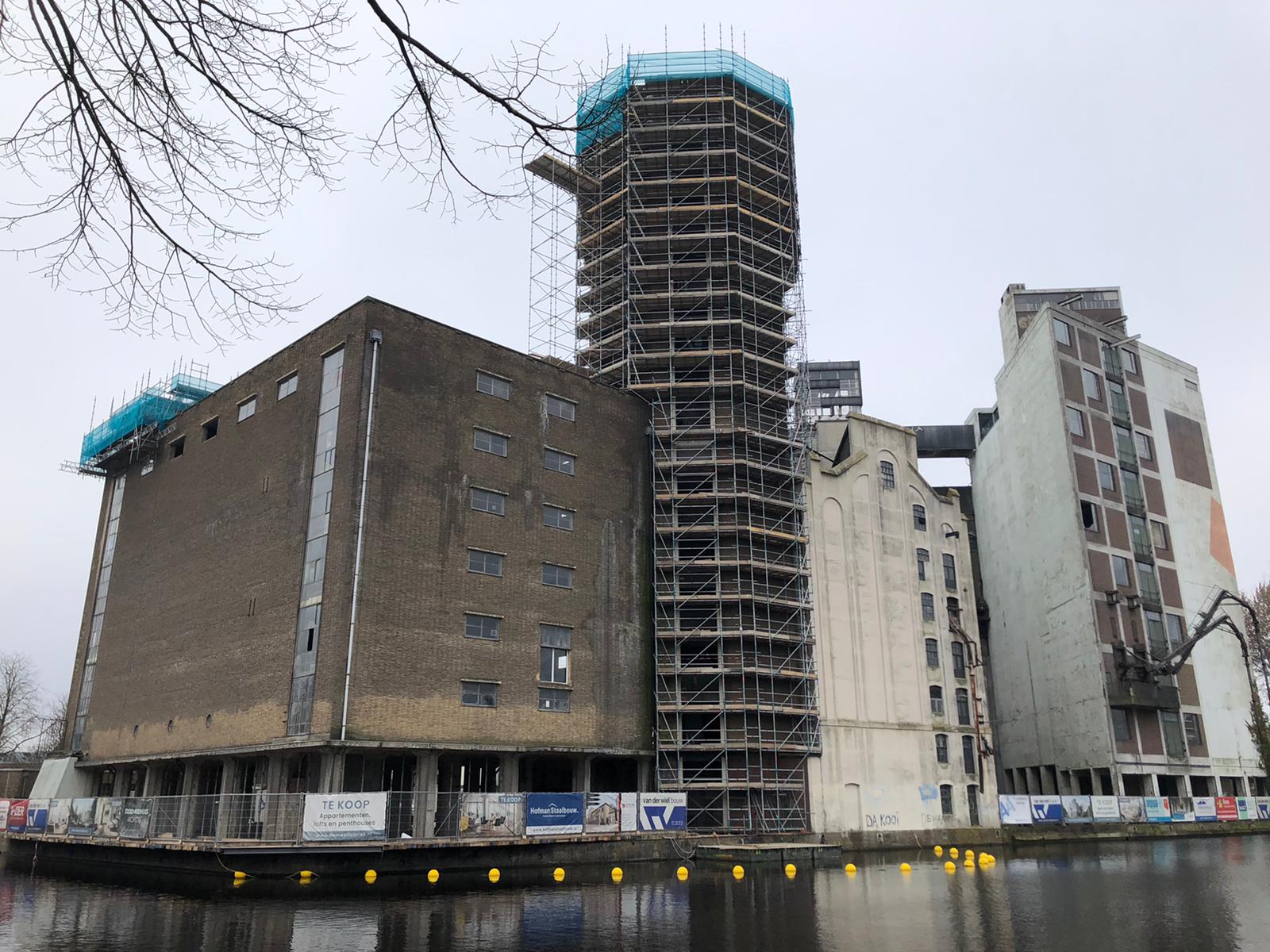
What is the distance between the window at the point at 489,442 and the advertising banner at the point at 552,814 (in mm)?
16054

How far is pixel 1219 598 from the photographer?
6812 centimetres

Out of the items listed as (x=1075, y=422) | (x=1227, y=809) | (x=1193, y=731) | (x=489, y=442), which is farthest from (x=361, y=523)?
(x=1227, y=809)

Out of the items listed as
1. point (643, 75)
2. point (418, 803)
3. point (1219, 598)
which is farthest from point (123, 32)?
point (1219, 598)

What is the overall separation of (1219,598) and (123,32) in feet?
252

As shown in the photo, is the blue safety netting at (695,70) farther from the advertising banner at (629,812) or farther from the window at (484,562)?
the advertising banner at (629,812)

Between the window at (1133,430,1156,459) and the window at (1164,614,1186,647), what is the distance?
1215 cm

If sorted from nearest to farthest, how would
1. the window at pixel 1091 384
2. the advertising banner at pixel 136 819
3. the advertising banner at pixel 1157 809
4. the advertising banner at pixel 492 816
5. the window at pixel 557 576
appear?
1. the advertising banner at pixel 492 816
2. the advertising banner at pixel 136 819
3. the window at pixel 557 576
4. the advertising banner at pixel 1157 809
5. the window at pixel 1091 384

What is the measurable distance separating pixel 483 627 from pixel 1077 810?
3826 cm

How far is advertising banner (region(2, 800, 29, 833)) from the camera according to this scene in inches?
1984

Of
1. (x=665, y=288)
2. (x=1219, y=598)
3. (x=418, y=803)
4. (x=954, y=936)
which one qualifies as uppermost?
(x=665, y=288)

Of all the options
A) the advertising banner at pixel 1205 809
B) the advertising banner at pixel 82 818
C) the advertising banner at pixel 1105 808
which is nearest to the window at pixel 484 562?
the advertising banner at pixel 82 818

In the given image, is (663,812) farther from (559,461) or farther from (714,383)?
(714,383)

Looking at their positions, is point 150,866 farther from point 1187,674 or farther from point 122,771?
point 1187,674

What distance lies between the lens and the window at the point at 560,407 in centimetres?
5016
